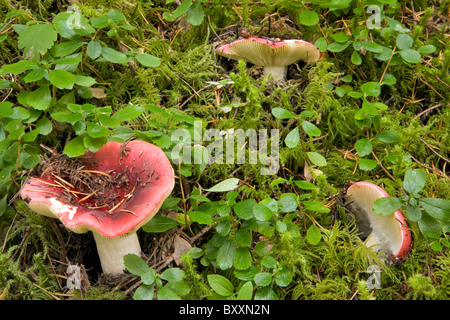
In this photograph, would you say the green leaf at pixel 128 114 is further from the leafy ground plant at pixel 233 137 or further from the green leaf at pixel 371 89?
the green leaf at pixel 371 89

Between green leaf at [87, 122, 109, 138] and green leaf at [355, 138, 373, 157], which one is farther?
green leaf at [355, 138, 373, 157]

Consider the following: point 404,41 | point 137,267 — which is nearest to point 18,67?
point 137,267

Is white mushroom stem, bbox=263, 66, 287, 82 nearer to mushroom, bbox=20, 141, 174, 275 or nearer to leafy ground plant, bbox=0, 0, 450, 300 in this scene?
leafy ground plant, bbox=0, 0, 450, 300

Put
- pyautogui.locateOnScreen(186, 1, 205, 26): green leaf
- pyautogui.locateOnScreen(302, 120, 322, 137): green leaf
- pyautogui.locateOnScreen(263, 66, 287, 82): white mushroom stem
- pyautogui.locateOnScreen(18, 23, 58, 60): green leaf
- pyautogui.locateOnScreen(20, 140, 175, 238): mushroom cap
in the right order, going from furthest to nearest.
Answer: pyautogui.locateOnScreen(263, 66, 287, 82): white mushroom stem < pyautogui.locateOnScreen(186, 1, 205, 26): green leaf < pyautogui.locateOnScreen(302, 120, 322, 137): green leaf < pyautogui.locateOnScreen(18, 23, 58, 60): green leaf < pyautogui.locateOnScreen(20, 140, 175, 238): mushroom cap

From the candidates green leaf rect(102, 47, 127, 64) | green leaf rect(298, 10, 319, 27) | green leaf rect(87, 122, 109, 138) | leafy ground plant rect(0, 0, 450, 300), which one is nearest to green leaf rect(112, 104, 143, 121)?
leafy ground plant rect(0, 0, 450, 300)

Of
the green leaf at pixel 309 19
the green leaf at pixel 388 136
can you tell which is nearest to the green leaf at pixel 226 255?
the green leaf at pixel 388 136

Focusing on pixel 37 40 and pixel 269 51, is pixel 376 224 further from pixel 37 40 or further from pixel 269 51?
pixel 37 40
